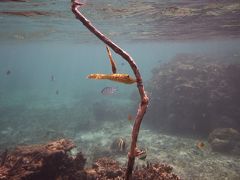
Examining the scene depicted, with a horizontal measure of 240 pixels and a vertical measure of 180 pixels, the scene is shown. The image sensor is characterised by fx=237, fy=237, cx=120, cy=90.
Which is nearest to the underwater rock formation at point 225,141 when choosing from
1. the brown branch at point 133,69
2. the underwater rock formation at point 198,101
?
Result: the underwater rock formation at point 198,101

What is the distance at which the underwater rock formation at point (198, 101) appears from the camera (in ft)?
75.5

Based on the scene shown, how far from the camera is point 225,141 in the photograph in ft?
59.4

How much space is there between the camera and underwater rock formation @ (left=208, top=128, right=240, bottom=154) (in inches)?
699

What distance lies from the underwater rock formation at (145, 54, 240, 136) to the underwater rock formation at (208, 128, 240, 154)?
3302 millimetres

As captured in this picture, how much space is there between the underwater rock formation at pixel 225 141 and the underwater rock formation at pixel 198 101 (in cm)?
330

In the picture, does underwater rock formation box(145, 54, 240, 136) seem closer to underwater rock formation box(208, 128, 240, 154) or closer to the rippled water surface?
underwater rock formation box(208, 128, 240, 154)

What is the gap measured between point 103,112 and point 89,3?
1708cm

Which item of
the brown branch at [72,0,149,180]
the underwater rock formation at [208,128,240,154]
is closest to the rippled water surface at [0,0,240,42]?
the underwater rock formation at [208,128,240,154]

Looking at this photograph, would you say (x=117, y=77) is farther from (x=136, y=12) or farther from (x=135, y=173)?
(x=136, y=12)

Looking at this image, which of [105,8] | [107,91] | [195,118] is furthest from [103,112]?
[107,91]

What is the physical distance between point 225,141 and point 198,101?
6788mm

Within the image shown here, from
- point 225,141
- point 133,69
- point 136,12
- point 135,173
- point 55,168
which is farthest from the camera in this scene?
point 136,12

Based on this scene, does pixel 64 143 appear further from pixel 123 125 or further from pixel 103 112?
pixel 103 112

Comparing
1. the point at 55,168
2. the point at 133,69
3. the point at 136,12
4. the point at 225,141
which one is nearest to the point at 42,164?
the point at 55,168
